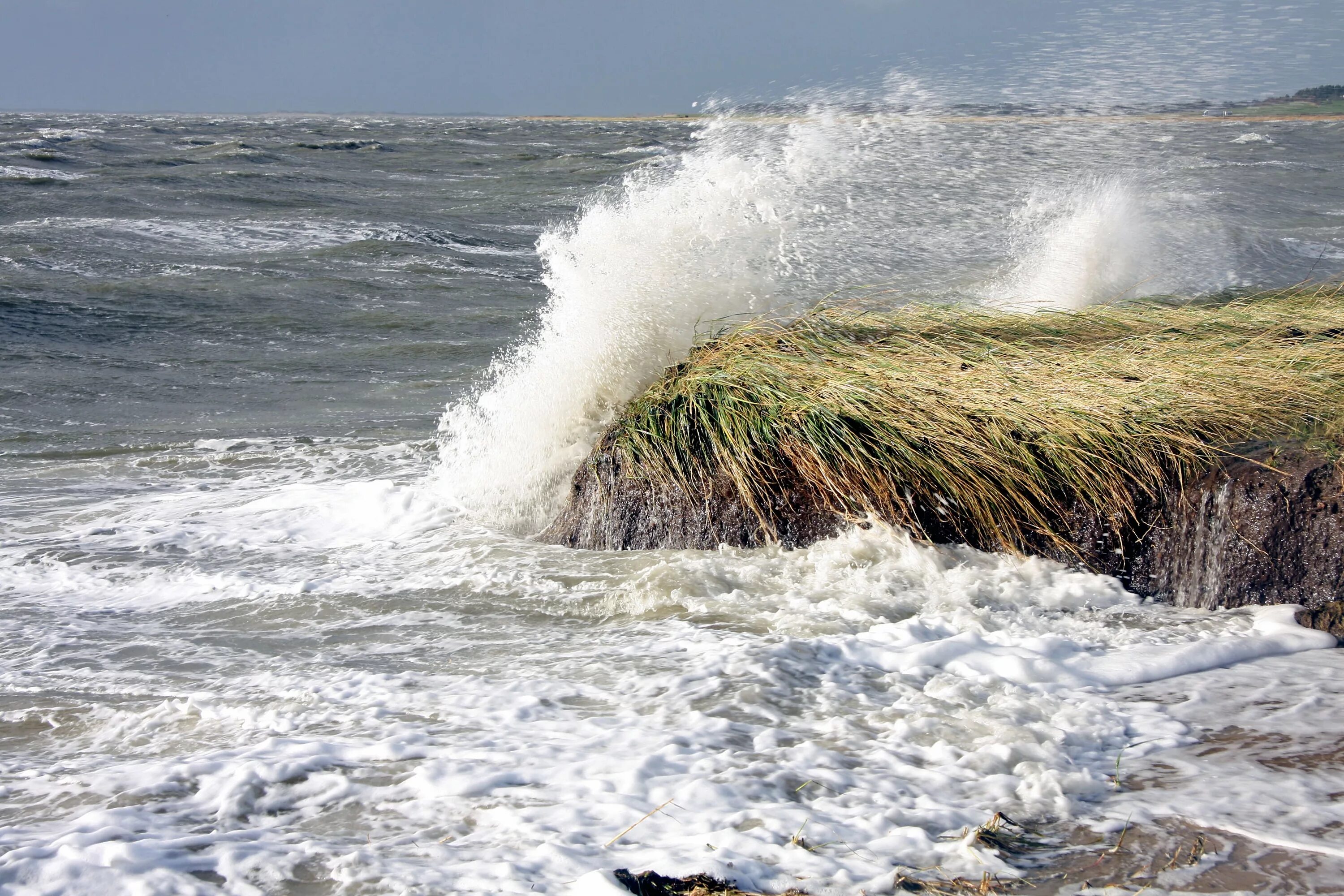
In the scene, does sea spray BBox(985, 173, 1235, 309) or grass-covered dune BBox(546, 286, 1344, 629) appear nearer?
grass-covered dune BBox(546, 286, 1344, 629)

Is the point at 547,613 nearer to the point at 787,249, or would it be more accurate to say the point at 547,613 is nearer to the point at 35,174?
the point at 787,249

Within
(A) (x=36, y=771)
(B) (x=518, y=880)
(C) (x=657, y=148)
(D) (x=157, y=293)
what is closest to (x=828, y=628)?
(B) (x=518, y=880)

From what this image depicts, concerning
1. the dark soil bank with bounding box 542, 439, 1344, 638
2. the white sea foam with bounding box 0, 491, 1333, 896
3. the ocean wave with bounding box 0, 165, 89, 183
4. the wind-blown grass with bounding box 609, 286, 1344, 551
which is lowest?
the white sea foam with bounding box 0, 491, 1333, 896

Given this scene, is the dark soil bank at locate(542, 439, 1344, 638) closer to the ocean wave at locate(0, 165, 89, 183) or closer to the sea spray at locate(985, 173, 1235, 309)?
the sea spray at locate(985, 173, 1235, 309)

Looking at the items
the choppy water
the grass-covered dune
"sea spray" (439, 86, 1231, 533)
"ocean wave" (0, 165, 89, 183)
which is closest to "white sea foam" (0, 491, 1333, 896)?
the choppy water

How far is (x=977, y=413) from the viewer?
4.15 m

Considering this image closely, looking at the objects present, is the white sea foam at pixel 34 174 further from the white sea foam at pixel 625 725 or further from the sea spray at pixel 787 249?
the white sea foam at pixel 625 725

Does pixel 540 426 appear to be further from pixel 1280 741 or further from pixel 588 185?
pixel 588 185

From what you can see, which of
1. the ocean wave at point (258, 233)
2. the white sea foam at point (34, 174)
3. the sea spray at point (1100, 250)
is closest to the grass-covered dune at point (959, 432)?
the sea spray at point (1100, 250)

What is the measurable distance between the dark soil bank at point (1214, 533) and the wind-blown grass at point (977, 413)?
2.4 inches

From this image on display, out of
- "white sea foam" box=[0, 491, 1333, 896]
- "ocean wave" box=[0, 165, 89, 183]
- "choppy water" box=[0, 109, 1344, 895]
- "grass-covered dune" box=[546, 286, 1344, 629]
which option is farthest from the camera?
"ocean wave" box=[0, 165, 89, 183]

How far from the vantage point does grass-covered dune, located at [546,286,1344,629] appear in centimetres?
388

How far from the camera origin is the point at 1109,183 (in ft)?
31.3

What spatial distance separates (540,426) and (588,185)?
2160 centimetres
